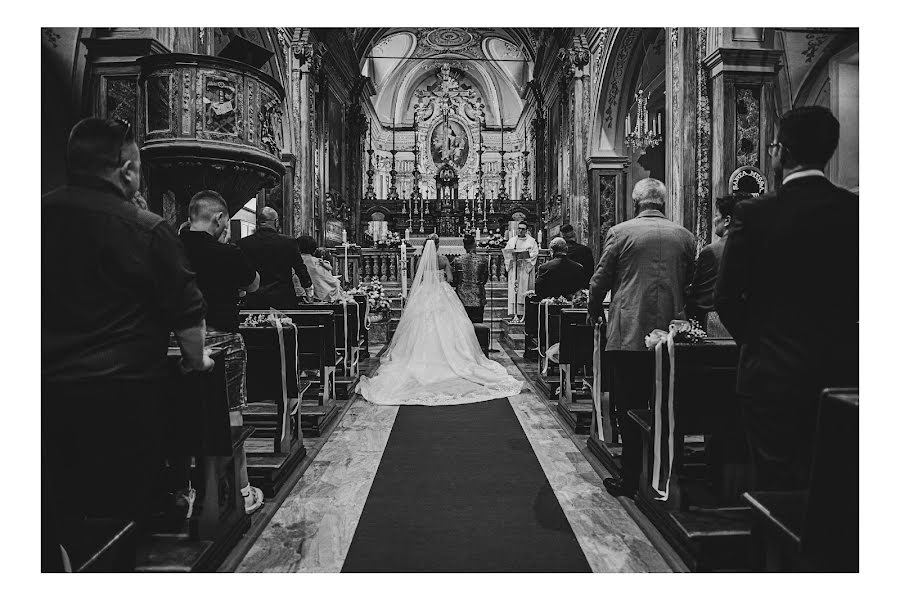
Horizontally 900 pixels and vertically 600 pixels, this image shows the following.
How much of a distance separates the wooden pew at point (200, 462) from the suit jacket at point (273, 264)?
255 cm

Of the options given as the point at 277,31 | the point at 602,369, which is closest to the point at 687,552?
the point at 602,369

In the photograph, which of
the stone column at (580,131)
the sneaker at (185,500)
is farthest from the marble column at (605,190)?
the sneaker at (185,500)

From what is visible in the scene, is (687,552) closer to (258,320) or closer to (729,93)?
(258,320)

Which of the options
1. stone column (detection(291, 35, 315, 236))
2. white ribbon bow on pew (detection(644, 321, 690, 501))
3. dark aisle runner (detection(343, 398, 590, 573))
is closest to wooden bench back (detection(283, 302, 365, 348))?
dark aisle runner (detection(343, 398, 590, 573))

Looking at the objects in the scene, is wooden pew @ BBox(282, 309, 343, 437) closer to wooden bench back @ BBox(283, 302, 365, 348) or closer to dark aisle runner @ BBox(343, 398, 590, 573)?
wooden bench back @ BBox(283, 302, 365, 348)

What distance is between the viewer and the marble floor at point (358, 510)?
2779mm

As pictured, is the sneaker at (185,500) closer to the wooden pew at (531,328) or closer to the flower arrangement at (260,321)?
the flower arrangement at (260,321)

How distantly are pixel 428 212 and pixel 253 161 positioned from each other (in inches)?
650

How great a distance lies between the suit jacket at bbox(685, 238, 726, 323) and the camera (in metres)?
3.62

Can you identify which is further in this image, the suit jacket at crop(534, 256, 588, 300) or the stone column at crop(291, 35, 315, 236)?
the stone column at crop(291, 35, 315, 236)

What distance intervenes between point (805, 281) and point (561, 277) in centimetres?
507

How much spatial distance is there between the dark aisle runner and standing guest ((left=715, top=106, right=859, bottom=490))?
1.07 metres

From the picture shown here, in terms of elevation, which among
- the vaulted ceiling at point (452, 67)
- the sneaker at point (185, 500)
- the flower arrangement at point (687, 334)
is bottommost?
the sneaker at point (185, 500)

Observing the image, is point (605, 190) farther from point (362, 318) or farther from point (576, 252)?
point (362, 318)
